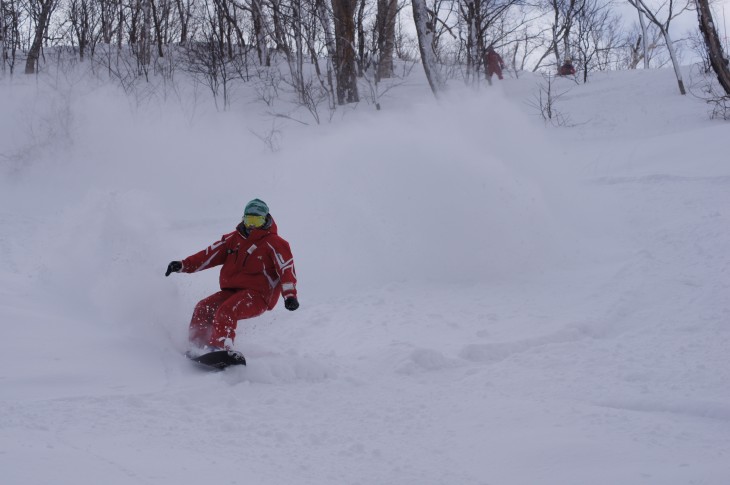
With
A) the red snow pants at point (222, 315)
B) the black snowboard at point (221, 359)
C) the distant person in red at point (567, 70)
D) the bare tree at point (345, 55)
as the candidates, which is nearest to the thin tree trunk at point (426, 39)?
the bare tree at point (345, 55)

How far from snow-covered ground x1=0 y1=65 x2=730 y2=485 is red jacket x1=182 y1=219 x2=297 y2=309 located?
0.41m

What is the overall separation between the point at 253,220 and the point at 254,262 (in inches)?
13.2

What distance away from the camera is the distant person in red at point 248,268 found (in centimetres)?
479

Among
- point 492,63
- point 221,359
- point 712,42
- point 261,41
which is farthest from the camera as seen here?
point 261,41

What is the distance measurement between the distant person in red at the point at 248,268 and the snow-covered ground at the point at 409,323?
277 millimetres

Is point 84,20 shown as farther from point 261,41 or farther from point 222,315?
point 222,315

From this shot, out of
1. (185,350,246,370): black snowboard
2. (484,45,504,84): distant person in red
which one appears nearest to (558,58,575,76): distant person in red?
(484,45,504,84): distant person in red

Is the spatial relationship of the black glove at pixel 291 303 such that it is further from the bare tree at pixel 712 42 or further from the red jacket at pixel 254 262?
the bare tree at pixel 712 42

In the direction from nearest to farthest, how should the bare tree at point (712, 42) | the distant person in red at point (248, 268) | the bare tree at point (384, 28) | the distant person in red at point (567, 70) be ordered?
the distant person in red at point (248, 268), the bare tree at point (712, 42), the bare tree at point (384, 28), the distant person in red at point (567, 70)

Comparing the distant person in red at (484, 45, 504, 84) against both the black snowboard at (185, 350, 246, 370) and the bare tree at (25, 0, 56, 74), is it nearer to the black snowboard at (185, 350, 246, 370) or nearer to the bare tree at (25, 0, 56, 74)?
the bare tree at (25, 0, 56, 74)

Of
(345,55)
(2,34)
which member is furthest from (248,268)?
(2,34)

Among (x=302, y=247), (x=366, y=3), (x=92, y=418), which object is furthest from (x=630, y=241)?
(x=366, y=3)

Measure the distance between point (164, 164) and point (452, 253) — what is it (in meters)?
8.09

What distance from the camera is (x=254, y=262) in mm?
5020
